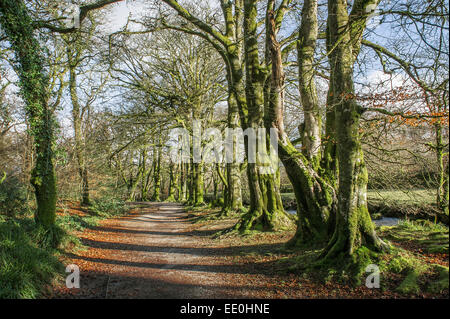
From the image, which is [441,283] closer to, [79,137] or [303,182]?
[303,182]

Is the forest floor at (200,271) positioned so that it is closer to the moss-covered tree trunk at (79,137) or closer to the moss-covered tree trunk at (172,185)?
the moss-covered tree trunk at (79,137)

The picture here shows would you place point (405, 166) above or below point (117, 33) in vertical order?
below

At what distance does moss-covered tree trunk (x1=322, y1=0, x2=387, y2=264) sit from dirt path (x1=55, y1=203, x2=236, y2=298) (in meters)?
2.22

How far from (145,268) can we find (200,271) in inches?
50.0

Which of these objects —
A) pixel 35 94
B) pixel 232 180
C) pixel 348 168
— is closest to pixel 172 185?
pixel 232 180

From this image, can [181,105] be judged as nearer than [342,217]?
No

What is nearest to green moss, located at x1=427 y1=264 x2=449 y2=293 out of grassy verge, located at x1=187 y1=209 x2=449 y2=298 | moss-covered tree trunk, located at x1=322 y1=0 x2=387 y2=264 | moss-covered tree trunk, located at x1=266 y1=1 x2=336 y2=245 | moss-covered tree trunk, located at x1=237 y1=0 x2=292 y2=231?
grassy verge, located at x1=187 y1=209 x2=449 y2=298

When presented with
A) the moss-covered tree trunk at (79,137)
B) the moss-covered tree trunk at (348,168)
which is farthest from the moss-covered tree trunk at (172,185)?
the moss-covered tree trunk at (348,168)

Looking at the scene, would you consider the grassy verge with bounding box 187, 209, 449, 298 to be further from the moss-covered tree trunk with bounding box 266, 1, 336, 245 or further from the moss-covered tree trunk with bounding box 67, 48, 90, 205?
the moss-covered tree trunk with bounding box 67, 48, 90, 205

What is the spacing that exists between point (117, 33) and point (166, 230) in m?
7.67

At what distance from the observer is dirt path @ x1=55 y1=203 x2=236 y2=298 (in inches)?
173

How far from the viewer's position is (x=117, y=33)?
8.23 meters
